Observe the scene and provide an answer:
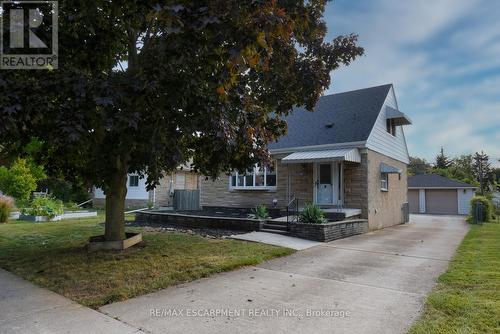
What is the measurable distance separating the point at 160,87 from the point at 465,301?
18.8ft

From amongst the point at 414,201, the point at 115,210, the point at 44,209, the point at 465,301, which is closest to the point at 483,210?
the point at 414,201

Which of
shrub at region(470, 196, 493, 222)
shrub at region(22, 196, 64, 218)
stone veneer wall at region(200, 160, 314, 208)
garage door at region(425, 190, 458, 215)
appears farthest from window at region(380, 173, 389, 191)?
garage door at region(425, 190, 458, 215)

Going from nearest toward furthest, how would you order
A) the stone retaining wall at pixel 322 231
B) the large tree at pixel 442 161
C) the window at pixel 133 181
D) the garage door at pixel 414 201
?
the stone retaining wall at pixel 322 231
the window at pixel 133 181
the garage door at pixel 414 201
the large tree at pixel 442 161

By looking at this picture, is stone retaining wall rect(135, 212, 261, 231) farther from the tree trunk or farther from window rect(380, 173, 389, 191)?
window rect(380, 173, 389, 191)

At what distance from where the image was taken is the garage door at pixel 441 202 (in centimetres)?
3219

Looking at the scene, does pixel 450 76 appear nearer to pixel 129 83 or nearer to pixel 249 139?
pixel 249 139

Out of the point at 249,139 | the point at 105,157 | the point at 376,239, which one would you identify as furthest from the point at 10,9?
the point at 376,239

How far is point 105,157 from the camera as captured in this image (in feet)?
22.7

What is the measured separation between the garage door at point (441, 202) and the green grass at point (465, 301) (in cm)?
2745

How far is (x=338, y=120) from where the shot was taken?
17.0 meters

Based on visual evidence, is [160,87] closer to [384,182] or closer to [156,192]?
[384,182]

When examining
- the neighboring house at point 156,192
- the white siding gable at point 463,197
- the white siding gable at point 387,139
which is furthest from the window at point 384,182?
the white siding gable at point 463,197

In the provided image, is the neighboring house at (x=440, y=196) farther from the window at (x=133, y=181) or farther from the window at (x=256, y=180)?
the window at (x=133, y=181)

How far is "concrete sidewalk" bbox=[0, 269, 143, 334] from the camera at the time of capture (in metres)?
4.05
